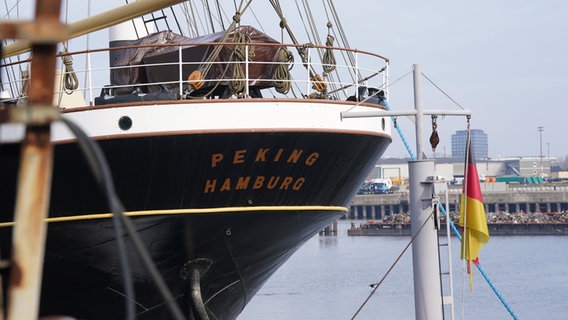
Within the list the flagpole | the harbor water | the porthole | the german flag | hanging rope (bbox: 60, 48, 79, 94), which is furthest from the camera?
the harbor water

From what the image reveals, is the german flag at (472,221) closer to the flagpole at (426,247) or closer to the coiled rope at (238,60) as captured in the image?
the flagpole at (426,247)

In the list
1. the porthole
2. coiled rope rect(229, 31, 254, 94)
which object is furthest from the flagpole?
the porthole

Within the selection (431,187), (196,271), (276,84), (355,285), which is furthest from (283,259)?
(355,285)

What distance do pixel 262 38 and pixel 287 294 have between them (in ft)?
110

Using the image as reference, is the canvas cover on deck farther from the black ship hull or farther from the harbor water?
the harbor water

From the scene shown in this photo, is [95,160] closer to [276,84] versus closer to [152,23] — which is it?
[276,84]

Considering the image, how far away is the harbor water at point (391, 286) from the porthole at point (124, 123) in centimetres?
1439

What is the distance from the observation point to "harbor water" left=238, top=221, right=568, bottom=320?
39.4m

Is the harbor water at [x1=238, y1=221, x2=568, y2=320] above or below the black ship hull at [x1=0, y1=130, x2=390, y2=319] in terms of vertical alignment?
below

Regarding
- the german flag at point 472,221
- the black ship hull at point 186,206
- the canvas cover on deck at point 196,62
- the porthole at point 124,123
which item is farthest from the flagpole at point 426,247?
the porthole at point 124,123

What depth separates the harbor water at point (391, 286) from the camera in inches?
1551

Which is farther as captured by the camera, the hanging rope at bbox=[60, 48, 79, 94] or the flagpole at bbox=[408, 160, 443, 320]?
the hanging rope at bbox=[60, 48, 79, 94]

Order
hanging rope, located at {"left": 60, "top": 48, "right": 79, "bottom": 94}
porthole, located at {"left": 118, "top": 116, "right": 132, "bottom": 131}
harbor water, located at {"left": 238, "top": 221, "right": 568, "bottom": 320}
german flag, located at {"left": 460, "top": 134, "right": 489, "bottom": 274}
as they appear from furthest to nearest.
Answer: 1. harbor water, located at {"left": 238, "top": 221, "right": 568, "bottom": 320}
2. hanging rope, located at {"left": 60, "top": 48, "right": 79, "bottom": 94}
3. porthole, located at {"left": 118, "top": 116, "right": 132, "bottom": 131}
4. german flag, located at {"left": 460, "top": 134, "right": 489, "bottom": 274}

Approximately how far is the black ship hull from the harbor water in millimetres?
12205
